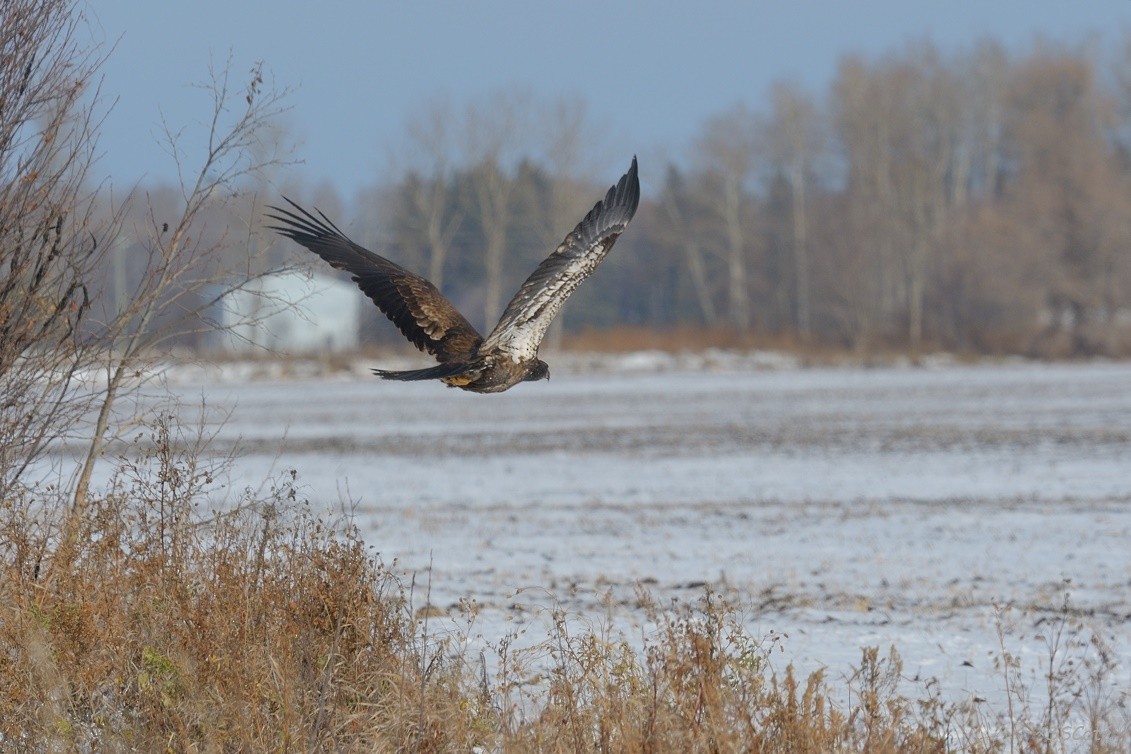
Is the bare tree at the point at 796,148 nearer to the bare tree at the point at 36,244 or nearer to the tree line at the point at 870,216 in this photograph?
the tree line at the point at 870,216

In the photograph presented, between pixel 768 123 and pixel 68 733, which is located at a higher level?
pixel 768 123

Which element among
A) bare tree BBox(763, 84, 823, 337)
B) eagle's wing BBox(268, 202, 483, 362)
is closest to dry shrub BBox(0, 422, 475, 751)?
eagle's wing BBox(268, 202, 483, 362)

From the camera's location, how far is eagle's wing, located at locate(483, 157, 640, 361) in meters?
7.46

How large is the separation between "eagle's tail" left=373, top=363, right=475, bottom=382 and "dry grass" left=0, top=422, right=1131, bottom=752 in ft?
2.63

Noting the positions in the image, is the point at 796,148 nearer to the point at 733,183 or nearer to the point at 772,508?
the point at 733,183

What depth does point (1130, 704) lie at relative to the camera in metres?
6.20

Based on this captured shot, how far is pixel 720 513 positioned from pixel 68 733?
30.0 feet

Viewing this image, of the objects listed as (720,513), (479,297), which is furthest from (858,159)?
(720,513)

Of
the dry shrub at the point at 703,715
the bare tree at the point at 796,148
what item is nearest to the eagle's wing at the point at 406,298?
the dry shrub at the point at 703,715

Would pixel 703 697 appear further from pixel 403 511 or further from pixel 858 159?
pixel 858 159

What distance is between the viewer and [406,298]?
7.85 m

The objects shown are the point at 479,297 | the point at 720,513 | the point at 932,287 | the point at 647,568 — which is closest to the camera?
the point at 647,568

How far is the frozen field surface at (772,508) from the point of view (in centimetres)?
841

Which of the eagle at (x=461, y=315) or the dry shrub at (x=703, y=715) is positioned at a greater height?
the eagle at (x=461, y=315)
